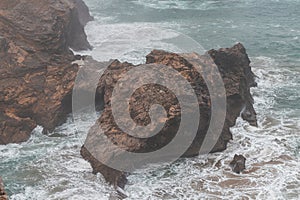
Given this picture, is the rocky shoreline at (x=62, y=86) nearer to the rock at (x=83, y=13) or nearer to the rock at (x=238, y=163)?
the rock at (x=238, y=163)

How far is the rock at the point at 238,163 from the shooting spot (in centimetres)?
1485

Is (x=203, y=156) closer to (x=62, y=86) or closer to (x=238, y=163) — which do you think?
(x=238, y=163)

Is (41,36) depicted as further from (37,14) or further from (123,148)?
(123,148)

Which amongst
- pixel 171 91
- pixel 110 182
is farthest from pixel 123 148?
pixel 171 91

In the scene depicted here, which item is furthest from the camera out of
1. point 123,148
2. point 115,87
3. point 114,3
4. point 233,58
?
point 114,3

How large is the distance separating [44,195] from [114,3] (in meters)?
33.2

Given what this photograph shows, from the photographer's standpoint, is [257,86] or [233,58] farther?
[257,86]

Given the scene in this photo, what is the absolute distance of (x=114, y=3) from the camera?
4394 centimetres

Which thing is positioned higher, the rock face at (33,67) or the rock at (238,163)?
the rock face at (33,67)

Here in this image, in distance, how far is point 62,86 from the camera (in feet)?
62.0

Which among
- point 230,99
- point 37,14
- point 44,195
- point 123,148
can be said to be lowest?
point 44,195

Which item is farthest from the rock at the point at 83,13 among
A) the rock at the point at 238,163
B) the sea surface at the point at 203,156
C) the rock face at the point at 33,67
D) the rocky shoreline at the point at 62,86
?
the rock at the point at 238,163

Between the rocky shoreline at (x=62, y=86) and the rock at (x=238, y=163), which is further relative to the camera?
the rocky shoreline at (x=62, y=86)

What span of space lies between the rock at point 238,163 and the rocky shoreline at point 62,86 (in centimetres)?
120
